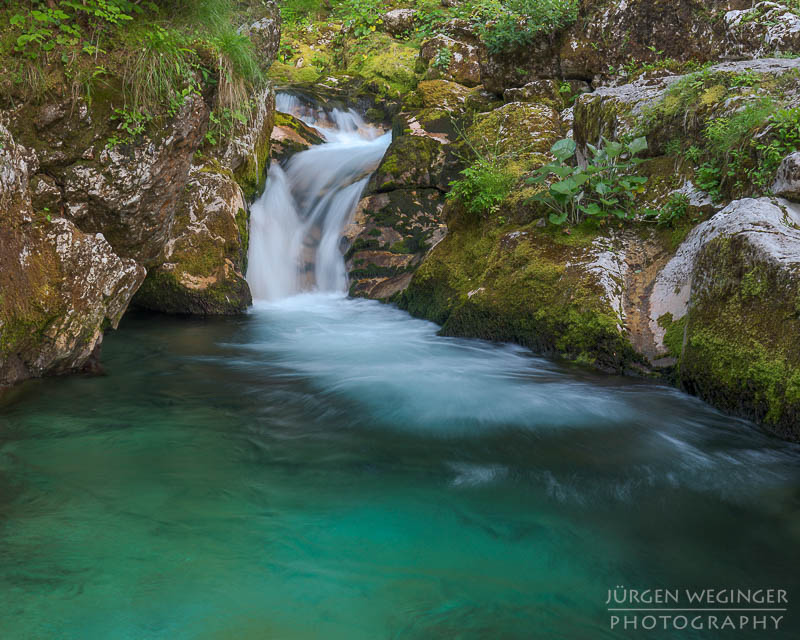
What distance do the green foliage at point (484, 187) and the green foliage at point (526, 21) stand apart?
3387 millimetres

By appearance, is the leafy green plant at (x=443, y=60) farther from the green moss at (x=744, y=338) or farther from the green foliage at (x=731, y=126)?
the green moss at (x=744, y=338)

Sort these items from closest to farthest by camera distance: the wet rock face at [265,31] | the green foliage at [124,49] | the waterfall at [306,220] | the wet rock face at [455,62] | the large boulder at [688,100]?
the green foliage at [124,49], the large boulder at [688,100], the wet rock face at [265,31], the waterfall at [306,220], the wet rock face at [455,62]

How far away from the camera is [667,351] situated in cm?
402

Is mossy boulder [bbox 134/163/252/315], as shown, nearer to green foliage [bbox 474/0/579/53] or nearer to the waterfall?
the waterfall

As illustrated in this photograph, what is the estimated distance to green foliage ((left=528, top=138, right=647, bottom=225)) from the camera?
479 centimetres

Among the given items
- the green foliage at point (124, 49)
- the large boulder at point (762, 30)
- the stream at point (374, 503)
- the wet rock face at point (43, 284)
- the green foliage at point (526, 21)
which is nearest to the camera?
the stream at point (374, 503)

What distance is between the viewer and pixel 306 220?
906 centimetres

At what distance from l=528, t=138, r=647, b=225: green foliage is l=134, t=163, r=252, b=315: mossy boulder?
400cm

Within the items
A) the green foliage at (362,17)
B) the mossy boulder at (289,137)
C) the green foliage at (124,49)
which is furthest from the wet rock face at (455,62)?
the green foliage at (124,49)

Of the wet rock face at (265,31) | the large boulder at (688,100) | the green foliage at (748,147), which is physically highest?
the wet rock face at (265,31)

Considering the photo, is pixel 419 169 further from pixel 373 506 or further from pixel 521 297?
pixel 373 506

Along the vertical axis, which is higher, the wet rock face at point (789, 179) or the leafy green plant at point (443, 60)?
the leafy green plant at point (443, 60)

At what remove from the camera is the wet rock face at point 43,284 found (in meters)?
3.33

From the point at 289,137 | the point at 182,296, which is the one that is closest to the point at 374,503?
the point at 182,296
